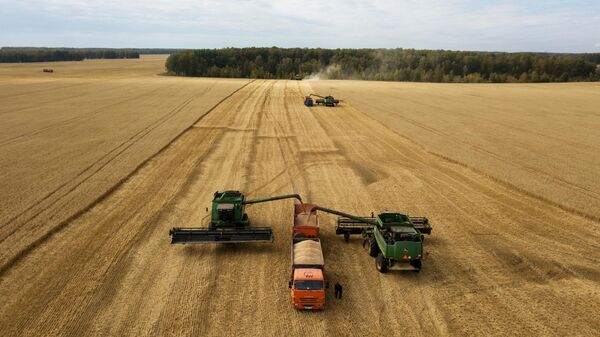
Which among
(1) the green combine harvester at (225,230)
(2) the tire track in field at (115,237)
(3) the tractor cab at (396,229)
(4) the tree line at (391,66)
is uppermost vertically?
(4) the tree line at (391,66)

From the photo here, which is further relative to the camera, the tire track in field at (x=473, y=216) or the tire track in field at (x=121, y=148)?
the tire track in field at (x=121, y=148)

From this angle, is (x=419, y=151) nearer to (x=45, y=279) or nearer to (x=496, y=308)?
(x=496, y=308)

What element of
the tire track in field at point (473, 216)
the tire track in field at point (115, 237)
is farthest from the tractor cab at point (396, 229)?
the tire track in field at point (115, 237)

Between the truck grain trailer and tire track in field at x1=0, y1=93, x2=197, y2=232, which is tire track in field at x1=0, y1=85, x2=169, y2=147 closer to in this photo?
tire track in field at x1=0, y1=93, x2=197, y2=232

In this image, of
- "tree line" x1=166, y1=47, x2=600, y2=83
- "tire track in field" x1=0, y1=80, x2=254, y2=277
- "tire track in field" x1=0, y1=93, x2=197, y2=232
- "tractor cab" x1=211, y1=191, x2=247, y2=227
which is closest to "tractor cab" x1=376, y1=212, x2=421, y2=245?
"tractor cab" x1=211, y1=191, x2=247, y2=227

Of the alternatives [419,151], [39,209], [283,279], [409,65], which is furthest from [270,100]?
[409,65]

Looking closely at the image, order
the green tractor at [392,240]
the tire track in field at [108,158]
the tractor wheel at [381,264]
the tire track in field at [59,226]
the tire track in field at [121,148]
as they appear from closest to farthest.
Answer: the green tractor at [392,240] → the tractor wheel at [381,264] → the tire track in field at [59,226] → the tire track in field at [108,158] → the tire track in field at [121,148]

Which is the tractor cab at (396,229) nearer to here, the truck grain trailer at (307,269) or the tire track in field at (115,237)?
the truck grain trailer at (307,269)
